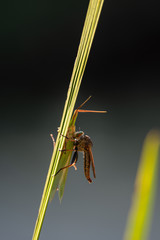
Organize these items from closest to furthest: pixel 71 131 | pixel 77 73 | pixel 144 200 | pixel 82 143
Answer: pixel 144 200 < pixel 77 73 < pixel 71 131 < pixel 82 143

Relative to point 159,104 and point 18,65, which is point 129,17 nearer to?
point 159,104

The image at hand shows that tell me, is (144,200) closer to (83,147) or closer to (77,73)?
(77,73)

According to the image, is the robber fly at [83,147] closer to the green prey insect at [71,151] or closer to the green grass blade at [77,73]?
the green prey insect at [71,151]

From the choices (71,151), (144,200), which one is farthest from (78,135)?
(144,200)

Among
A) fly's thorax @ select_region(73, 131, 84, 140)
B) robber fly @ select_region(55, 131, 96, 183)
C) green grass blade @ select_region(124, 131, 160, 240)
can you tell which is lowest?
green grass blade @ select_region(124, 131, 160, 240)

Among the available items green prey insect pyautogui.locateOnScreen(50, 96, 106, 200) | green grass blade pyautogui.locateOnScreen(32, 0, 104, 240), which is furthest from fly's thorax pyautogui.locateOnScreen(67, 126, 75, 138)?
green grass blade pyautogui.locateOnScreen(32, 0, 104, 240)

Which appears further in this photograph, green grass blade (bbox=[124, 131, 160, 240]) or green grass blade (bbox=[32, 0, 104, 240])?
green grass blade (bbox=[32, 0, 104, 240])

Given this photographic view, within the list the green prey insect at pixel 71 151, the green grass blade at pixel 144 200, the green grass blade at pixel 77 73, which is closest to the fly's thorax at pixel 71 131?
the green prey insect at pixel 71 151

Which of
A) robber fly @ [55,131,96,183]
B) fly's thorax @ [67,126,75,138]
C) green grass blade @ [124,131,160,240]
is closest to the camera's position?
green grass blade @ [124,131,160,240]

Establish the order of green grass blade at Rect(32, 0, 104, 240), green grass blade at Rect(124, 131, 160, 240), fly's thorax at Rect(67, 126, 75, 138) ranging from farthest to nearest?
1. fly's thorax at Rect(67, 126, 75, 138)
2. green grass blade at Rect(32, 0, 104, 240)
3. green grass blade at Rect(124, 131, 160, 240)

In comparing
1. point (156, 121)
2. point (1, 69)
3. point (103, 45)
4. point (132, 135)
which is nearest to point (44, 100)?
point (1, 69)

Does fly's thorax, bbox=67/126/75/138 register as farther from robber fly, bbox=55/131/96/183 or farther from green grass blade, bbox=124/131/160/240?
green grass blade, bbox=124/131/160/240
